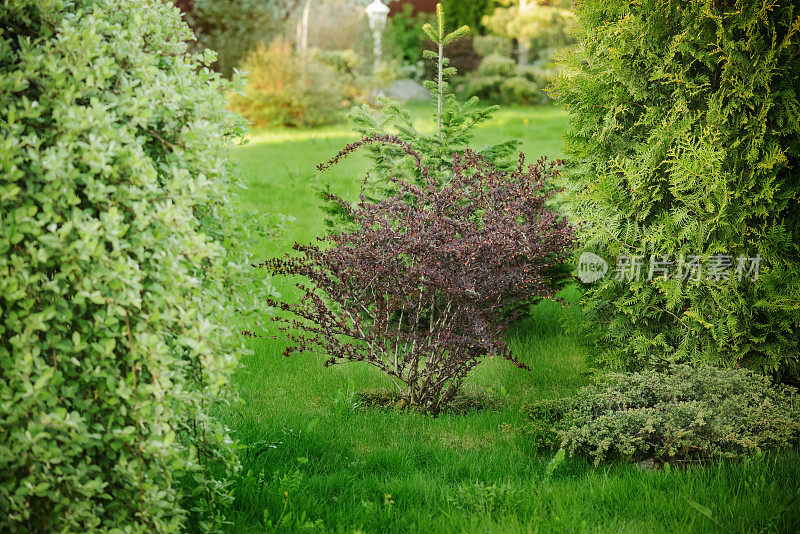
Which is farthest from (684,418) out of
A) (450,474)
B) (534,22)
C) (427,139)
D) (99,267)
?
(534,22)

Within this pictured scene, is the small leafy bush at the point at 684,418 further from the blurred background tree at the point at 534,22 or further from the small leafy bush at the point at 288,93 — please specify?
the blurred background tree at the point at 534,22

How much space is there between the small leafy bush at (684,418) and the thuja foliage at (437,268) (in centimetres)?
59

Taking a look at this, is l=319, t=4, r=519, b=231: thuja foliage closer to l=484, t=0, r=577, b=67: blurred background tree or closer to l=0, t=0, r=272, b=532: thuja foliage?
l=0, t=0, r=272, b=532: thuja foliage

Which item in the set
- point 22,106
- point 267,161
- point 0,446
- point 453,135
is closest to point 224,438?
point 0,446

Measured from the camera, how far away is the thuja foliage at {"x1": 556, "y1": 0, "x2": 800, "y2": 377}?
→ 438cm

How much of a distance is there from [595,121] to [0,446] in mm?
4363

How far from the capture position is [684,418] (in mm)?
3996

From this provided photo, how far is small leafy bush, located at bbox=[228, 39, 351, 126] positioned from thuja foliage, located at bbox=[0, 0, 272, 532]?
56.4 feet

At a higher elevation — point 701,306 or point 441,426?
point 701,306

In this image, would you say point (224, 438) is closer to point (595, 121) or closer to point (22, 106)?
point (22, 106)

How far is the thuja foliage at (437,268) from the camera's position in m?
4.48

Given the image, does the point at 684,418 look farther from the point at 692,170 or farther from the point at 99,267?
the point at 99,267

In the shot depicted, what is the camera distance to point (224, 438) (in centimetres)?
319

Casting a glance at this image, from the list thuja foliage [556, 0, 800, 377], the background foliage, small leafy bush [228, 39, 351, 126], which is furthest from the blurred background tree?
thuja foliage [556, 0, 800, 377]
